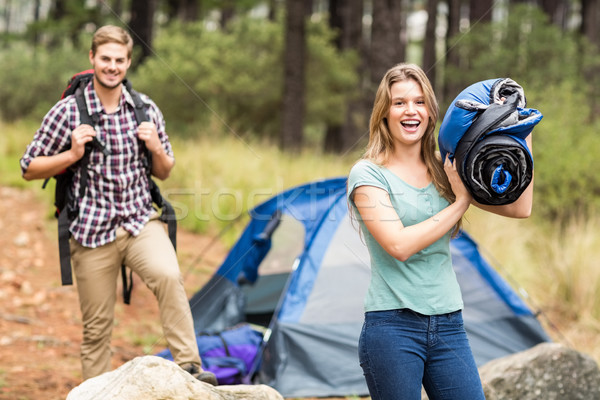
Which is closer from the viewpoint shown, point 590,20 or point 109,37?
point 109,37

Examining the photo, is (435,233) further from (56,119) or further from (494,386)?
(56,119)

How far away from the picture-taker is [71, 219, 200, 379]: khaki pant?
3227 millimetres

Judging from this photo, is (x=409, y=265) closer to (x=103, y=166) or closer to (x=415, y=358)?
(x=415, y=358)

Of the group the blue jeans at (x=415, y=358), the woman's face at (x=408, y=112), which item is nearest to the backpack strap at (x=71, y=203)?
the woman's face at (x=408, y=112)

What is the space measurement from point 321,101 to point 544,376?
10.3 meters

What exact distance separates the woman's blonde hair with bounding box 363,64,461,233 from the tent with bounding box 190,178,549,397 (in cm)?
210

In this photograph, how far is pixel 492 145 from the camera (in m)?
2.14

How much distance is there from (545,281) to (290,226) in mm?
2782

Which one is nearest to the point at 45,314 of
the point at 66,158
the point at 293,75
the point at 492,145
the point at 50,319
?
the point at 50,319

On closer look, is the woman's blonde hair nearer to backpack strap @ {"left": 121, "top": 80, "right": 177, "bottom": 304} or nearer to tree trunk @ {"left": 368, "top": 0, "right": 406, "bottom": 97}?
backpack strap @ {"left": 121, "top": 80, "right": 177, "bottom": 304}

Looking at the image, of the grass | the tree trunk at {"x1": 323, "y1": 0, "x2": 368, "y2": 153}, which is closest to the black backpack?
the grass

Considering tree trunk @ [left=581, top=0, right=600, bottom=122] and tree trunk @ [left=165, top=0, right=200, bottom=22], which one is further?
tree trunk @ [left=165, top=0, right=200, bottom=22]

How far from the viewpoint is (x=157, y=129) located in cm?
352

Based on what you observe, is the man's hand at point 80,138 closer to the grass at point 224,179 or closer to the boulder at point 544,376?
Answer: the boulder at point 544,376
